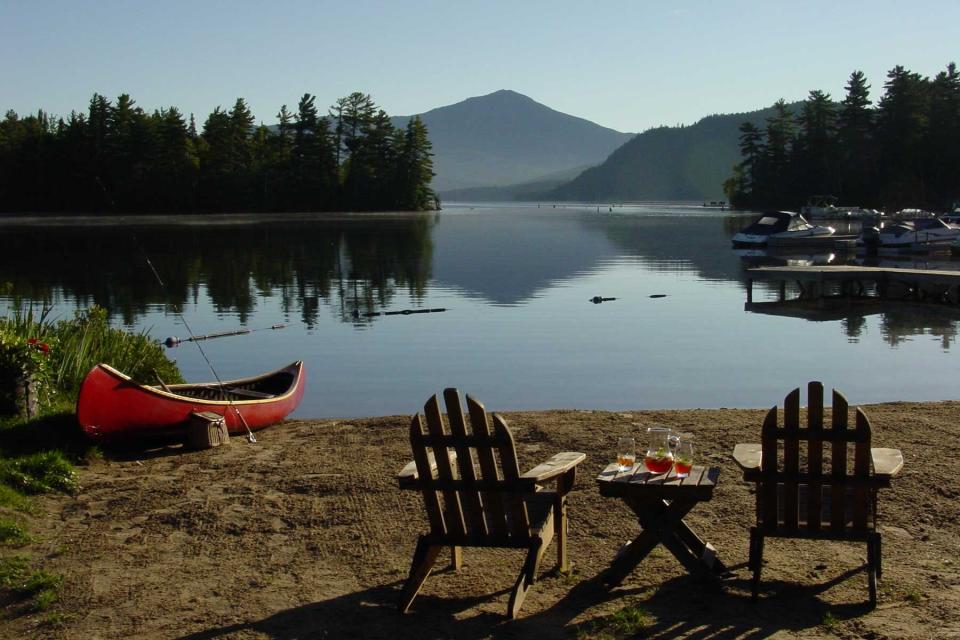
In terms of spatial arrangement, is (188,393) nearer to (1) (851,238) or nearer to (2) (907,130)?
(1) (851,238)

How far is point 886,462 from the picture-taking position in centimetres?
653

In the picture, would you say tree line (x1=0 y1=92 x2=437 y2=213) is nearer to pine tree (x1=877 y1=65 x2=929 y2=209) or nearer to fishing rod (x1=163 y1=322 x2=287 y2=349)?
pine tree (x1=877 y1=65 x2=929 y2=209)

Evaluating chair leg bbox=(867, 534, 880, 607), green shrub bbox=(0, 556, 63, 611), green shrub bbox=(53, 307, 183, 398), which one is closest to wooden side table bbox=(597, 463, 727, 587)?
chair leg bbox=(867, 534, 880, 607)

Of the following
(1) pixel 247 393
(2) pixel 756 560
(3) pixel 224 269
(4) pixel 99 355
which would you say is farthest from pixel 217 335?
(3) pixel 224 269

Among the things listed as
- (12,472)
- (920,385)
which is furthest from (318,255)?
(12,472)

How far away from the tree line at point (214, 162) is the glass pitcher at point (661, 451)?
11737 centimetres

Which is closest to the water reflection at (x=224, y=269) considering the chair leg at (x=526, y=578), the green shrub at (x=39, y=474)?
the green shrub at (x=39, y=474)

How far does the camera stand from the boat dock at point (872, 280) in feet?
112

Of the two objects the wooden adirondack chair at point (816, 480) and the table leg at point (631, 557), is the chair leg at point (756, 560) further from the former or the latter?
the table leg at point (631, 557)

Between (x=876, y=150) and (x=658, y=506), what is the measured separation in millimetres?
119797

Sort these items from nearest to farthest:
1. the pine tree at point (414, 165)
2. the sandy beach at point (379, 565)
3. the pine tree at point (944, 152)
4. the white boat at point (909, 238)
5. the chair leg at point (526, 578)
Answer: the sandy beach at point (379, 565) → the chair leg at point (526, 578) → the white boat at point (909, 238) → the pine tree at point (944, 152) → the pine tree at point (414, 165)

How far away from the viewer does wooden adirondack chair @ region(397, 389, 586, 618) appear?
6.02 m

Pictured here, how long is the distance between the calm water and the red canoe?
8.50 feet

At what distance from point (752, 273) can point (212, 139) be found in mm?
98259
